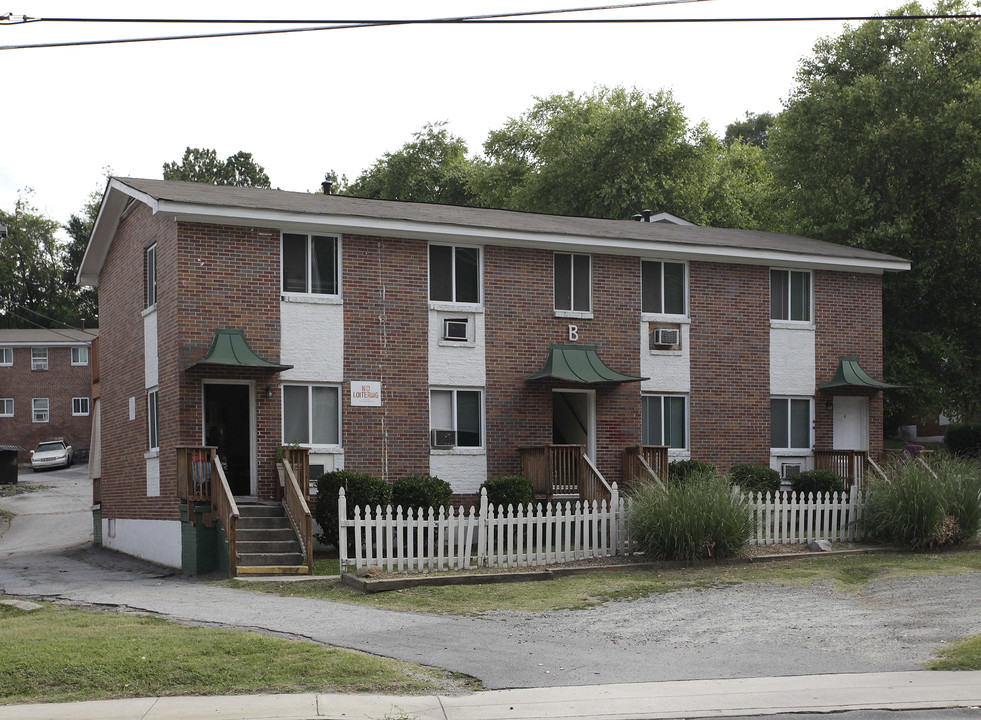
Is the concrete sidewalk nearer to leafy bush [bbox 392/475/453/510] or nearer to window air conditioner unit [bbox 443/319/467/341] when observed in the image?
leafy bush [bbox 392/475/453/510]

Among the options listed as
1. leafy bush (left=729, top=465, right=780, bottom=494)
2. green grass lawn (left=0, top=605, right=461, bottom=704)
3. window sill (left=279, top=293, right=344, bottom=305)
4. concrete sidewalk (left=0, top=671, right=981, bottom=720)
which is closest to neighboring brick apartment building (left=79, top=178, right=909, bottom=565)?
window sill (left=279, top=293, right=344, bottom=305)

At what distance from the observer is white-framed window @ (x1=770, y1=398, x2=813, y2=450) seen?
25.3m

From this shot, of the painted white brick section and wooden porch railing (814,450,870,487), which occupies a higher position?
the painted white brick section

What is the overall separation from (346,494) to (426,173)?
44.5 meters

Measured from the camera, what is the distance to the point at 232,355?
1972 cm

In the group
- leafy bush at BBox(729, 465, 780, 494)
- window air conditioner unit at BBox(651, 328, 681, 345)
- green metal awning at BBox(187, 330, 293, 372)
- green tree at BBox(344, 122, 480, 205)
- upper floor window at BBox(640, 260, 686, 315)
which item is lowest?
leafy bush at BBox(729, 465, 780, 494)

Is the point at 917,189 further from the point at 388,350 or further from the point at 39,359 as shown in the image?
the point at 39,359

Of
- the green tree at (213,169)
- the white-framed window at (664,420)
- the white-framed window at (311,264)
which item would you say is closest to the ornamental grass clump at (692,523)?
the white-framed window at (664,420)

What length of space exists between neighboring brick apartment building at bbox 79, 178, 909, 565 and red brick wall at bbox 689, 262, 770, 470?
5 centimetres

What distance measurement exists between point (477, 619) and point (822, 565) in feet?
24.1

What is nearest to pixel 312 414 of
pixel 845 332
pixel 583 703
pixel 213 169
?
pixel 845 332

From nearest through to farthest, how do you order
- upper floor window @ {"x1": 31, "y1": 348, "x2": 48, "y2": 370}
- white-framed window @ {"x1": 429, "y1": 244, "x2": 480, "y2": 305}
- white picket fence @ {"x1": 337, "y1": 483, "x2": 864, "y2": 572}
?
1. white picket fence @ {"x1": 337, "y1": 483, "x2": 864, "y2": 572}
2. white-framed window @ {"x1": 429, "y1": 244, "x2": 480, "y2": 305}
3. upper floor window @ {"x1": 31, "y1": 348, "x2": 48, "y2": 370}

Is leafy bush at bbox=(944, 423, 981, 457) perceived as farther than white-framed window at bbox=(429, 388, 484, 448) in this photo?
Yes

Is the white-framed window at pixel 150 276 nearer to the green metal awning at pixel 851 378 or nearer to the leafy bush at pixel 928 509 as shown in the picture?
the leafy bush at pixel 928 509
